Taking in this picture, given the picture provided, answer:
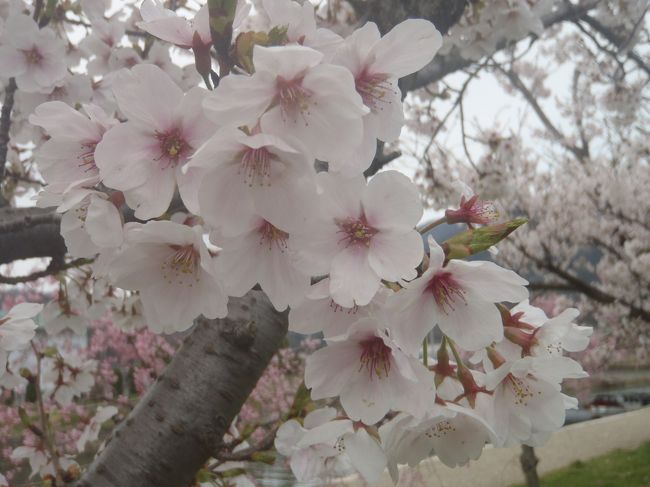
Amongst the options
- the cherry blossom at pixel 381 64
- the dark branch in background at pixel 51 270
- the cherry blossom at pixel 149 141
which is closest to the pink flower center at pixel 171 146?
the cherry blossom at pixel 149 141

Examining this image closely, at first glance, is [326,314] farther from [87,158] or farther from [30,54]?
[30,54]

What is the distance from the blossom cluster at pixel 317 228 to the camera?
62 cm

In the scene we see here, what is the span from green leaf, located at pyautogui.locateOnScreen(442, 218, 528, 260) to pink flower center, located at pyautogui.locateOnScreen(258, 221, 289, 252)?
22cm

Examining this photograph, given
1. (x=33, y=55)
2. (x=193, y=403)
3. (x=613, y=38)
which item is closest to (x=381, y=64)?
(x=193, y=403)

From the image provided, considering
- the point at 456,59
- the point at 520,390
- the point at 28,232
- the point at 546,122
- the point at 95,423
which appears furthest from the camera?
the point at 546,122

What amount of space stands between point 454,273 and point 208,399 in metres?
0.76

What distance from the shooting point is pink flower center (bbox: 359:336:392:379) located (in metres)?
0.77

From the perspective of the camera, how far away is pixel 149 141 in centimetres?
71

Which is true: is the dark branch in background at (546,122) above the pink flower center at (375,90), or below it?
above

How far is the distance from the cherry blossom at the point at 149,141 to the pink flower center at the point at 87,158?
0.11 meters

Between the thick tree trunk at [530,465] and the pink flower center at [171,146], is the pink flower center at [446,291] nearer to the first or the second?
the pink flower center at [171,146]

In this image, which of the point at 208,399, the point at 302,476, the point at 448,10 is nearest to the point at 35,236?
the point at 208,399

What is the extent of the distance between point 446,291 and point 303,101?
1.10 ft

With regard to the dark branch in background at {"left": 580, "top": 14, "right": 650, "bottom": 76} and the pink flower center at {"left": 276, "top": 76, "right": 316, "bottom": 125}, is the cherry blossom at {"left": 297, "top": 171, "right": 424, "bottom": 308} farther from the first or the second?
the dark branch in background at {"left": 580, "top": 14, "right": 650, "bottom": 76}
